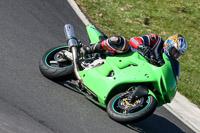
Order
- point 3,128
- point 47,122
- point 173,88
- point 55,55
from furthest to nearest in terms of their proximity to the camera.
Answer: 1. point 55,55
2. point 173,88
3. point 47,122
4. point 3,128

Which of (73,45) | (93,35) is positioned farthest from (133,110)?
(93,35)

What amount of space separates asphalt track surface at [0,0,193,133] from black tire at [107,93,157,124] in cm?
27

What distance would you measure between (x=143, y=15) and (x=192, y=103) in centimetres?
535

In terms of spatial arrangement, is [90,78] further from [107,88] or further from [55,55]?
[55,55]

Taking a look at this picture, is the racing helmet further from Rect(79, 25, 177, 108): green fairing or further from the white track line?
the white track line

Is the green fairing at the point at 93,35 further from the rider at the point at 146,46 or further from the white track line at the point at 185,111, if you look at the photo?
the white track line at the point at 185,111

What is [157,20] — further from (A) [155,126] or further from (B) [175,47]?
(B) [175,47]

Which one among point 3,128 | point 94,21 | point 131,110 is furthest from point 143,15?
point 3,128

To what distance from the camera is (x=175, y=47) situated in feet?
19.7

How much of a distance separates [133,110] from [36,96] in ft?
5.08

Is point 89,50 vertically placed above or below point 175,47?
above

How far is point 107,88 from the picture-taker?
585cm

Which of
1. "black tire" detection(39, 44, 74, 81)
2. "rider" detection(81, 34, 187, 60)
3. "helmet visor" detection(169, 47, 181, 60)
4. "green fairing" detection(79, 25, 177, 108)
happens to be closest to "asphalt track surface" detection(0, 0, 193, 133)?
"black tire" detection(39, 44, 74, 81)

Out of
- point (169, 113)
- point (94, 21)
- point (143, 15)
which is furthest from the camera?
point (143, 15)
